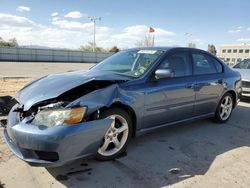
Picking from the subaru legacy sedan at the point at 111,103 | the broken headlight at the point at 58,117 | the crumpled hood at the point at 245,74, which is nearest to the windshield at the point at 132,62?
the subaru legacy sedan at the point at 111,103

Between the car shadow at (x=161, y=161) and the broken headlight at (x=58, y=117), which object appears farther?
the car shadow at (x=161, y=161)

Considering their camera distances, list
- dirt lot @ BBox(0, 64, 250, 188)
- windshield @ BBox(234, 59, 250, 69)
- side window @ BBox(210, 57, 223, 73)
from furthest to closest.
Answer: windshield @ BBox(234, 59, 250, 69), side window @ BBox(210, 57, 223, 73), dirt lot @ BBox(0, 64, 250, 188)

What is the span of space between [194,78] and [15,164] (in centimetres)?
318

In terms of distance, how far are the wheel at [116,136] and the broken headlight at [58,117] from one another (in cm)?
50

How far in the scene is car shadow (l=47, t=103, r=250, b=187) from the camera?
3.06 meters

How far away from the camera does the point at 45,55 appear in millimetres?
44375

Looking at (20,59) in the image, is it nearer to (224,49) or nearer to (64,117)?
(64,117)

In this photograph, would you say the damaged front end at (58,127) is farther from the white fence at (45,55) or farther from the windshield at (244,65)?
the white fence at (45,55)

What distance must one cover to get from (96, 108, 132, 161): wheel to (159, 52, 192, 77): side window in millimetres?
1120

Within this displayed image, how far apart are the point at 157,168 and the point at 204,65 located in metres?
2.46

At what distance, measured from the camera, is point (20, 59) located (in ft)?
136

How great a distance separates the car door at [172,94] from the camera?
3.88 meters

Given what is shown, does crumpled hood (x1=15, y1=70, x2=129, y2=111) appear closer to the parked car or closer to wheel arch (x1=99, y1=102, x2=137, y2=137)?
wheel arch (x1=99, y1=102, x2=137, y2=137)

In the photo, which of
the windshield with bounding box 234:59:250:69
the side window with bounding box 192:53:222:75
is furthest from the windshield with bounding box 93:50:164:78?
the windshield with bounding box 234:59:250:69
